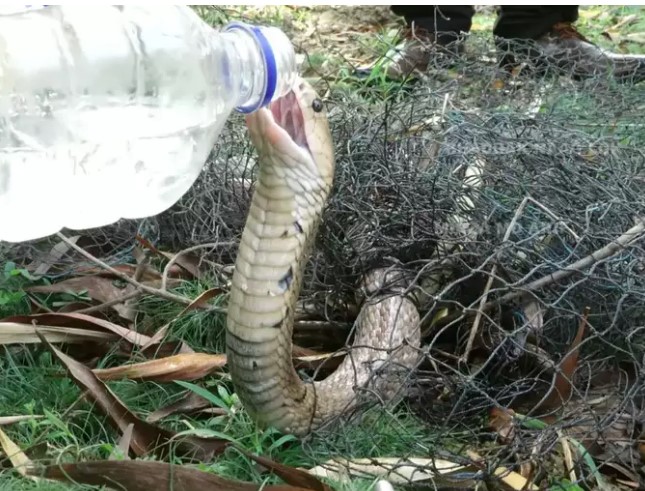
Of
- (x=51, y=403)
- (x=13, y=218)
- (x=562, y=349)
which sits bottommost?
(x=51, y=403)

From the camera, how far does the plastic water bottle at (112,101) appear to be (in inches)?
62.9

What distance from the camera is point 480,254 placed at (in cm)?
203

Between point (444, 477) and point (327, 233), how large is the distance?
741 mm

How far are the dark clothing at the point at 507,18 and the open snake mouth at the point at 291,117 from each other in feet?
8.16

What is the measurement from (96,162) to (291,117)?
0.40 meters

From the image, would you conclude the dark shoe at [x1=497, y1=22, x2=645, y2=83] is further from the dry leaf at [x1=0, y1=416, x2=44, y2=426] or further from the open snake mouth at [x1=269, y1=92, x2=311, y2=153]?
the dry leaf at [x1=0, y1=416, x2=44, y2=426]

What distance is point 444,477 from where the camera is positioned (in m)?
1.67

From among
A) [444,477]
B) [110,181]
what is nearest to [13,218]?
[110,181]

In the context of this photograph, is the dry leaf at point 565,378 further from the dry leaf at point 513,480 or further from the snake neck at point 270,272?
the snake neck at point 270,272

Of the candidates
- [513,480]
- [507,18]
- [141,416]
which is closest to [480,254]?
[513,480]

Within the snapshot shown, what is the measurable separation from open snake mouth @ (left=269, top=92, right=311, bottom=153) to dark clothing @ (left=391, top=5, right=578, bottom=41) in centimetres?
249

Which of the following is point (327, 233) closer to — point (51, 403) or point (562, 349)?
point (562, 349)

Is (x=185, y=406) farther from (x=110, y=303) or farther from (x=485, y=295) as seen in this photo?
(x=485, y=295)

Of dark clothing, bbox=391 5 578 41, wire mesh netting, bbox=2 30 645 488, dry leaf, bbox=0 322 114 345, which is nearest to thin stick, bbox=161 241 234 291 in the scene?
wire mesh netting, bbox=2 30 645 488
